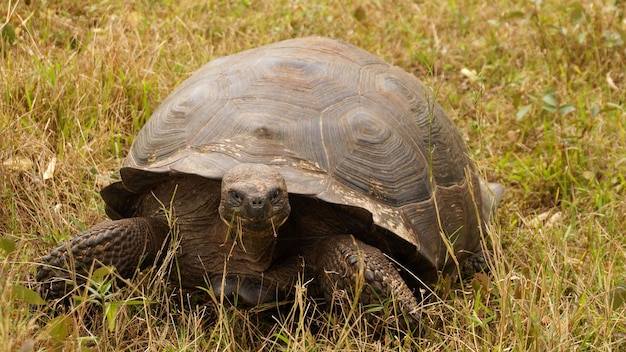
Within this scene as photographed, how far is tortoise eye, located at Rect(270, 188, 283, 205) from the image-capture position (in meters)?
2.85

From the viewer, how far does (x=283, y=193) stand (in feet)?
9.49

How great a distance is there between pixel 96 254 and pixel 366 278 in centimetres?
97

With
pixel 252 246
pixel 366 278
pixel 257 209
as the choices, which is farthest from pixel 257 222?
pixel 366 278

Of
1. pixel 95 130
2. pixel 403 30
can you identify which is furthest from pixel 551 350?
pixel 403 30

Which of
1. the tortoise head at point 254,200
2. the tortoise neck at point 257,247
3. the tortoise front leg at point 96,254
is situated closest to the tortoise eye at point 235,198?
the tortoise head at point 254,200

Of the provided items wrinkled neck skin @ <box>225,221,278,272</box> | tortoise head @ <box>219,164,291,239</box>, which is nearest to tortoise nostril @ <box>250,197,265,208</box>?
tortoise head @ <box>219,164,291,239</box>

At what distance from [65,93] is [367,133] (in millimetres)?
1833

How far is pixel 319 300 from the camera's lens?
3236mm

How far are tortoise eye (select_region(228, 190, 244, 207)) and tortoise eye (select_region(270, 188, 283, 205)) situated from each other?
0.10 meters

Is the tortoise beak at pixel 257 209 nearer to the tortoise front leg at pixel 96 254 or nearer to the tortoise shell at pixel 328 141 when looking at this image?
the tortoise shell at pixel 328 141

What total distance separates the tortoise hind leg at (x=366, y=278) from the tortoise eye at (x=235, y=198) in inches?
16.1

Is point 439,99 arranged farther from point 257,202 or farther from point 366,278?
point 257,202

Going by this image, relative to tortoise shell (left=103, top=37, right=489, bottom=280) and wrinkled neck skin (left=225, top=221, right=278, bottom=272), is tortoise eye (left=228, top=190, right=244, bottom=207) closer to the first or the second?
wrinkled neck skin (left=225, top=221, right=278, bottom=272)

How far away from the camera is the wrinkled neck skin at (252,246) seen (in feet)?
9.67
